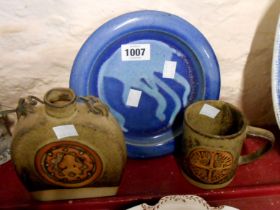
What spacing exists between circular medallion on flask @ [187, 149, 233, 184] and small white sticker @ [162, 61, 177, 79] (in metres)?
0.19

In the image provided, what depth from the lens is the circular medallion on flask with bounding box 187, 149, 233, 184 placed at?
81 cm

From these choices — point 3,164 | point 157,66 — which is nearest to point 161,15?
point 157,66

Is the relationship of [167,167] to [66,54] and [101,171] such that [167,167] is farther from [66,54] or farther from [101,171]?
[66,54]

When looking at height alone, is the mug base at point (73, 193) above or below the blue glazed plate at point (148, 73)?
below

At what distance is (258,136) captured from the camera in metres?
A: 0.85

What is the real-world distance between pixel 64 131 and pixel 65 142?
24mm

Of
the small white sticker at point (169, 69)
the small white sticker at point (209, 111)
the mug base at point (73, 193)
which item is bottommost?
the mug base at point (73, 193)

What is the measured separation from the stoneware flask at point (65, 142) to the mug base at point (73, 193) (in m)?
0.02

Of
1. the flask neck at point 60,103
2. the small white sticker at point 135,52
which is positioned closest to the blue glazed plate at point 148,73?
the small white sticker at point 135,52

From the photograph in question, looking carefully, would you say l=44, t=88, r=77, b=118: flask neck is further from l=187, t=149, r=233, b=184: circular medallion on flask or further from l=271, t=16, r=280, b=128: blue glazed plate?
l=271, t=16, r=280, b=128: blue glazed plate

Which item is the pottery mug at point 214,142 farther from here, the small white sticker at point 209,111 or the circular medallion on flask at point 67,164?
the circular medallion on flask at point 67,164

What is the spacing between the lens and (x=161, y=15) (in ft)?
2.71

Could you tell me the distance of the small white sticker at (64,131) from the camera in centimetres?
75

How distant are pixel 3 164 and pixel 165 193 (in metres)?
0.39
